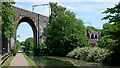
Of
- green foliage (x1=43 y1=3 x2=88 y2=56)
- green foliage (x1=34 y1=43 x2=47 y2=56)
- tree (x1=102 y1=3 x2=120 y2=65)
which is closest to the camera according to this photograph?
tree (x1=102 y1=3 x2=120 y2=65)

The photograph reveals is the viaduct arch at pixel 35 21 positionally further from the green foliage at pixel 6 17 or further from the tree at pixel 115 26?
the tree at pixel 115 26

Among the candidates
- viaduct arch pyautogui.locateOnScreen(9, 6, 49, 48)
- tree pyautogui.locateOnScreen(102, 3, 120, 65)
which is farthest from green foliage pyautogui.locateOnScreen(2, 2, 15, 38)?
viaduct arch pyautogui.locateOnScreen(9, 6, 49, 48)

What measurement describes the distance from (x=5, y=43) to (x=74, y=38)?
520 inches

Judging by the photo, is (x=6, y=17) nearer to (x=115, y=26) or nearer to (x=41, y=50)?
(x=115, y=26)

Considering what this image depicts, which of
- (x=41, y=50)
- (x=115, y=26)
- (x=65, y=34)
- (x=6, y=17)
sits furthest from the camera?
(x=41, y=50)

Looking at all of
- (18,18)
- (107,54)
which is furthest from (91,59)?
(18,18)

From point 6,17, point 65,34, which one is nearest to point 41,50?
point 65,34

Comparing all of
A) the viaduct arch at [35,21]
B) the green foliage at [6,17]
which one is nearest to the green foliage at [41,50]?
the viaduct arch at [35,21]

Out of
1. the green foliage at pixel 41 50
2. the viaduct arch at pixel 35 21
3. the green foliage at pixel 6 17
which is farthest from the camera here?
the viaduct arch at pixel 35 21

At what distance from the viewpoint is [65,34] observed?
100ft

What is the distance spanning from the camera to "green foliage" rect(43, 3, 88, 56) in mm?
30250

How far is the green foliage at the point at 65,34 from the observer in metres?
30.2

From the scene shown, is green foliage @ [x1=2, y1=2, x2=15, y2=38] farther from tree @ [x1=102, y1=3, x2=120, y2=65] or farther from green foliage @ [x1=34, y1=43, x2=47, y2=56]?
green foliage @ [x1=34, y1=43, x2=47, y2=56]

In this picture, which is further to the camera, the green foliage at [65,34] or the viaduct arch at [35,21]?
the viaduct arch at [35,21]
